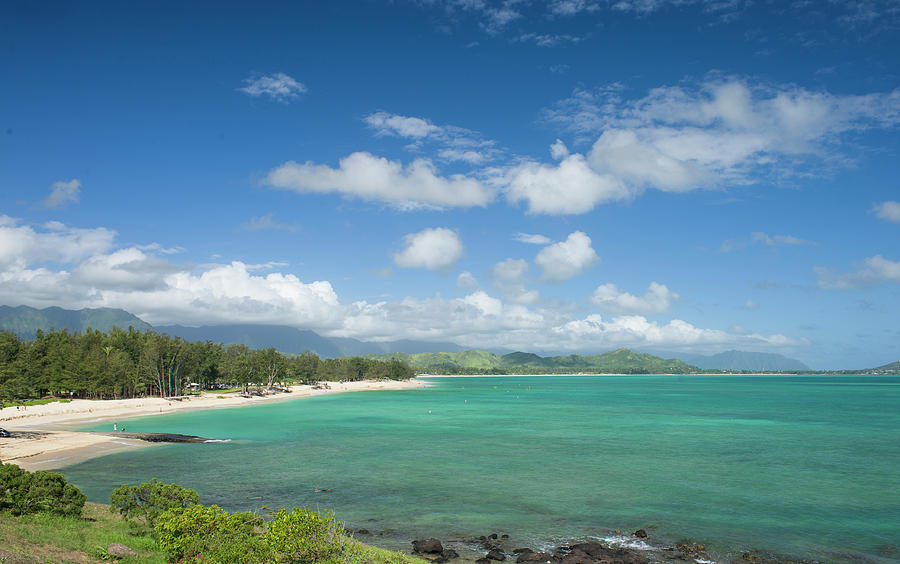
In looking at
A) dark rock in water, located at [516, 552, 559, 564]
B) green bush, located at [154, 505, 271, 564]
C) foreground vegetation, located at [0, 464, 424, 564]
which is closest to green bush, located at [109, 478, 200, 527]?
foreground vegetation, located at [0, 464, 424, 564]

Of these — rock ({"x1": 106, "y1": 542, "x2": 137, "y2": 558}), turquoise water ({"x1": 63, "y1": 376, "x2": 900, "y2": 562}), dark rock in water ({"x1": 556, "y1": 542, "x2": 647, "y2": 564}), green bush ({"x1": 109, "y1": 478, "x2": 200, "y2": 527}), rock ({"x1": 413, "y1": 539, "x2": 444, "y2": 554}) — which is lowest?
turquoise water ({"x1": 63, "y1": 376, "x2": 900, "y2": 562})

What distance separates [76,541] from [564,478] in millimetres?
31172

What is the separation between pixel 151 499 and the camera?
2214 centimetres

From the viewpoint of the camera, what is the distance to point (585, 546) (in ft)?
81.5

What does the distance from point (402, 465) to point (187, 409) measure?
247 ft

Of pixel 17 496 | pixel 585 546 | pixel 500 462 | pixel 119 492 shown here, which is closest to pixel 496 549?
pixel 585 546

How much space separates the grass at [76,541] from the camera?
53.9ft

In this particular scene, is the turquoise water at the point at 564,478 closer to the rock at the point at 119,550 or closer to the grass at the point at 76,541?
the grass at the point at 76,541

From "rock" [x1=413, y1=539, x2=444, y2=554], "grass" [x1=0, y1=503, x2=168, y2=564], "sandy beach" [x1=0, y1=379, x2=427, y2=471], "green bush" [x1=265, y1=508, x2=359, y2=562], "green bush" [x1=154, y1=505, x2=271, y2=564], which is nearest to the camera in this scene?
"green bush" [x1=265, y1=508, x2=359, y2=562]

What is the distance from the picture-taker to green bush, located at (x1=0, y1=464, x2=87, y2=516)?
66.7 feet

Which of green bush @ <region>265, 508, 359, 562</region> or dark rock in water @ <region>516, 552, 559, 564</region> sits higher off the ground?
green bush @ <region>265, 508, 359, 562</region>

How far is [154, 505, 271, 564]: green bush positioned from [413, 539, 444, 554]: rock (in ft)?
33.2

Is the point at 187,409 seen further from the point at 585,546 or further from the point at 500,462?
the point at 585,546

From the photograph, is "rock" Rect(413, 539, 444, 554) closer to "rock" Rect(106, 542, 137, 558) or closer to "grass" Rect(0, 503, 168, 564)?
"grass" Rect(0, 503, 168, 564)
